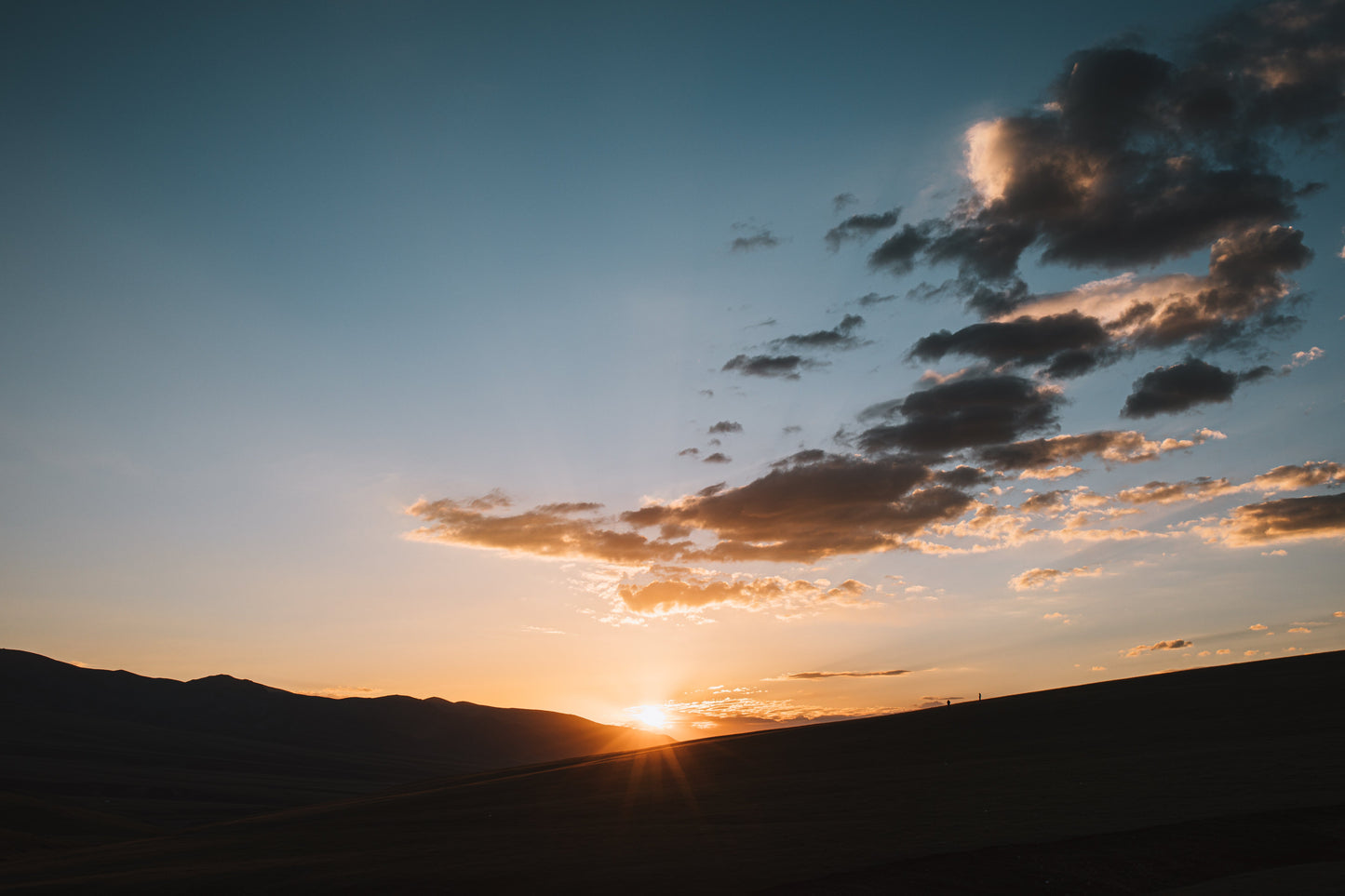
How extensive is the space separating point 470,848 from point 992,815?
76.5ft

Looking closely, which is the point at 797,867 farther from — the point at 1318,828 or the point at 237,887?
the point at 237,887

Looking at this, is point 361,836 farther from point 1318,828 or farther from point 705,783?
point 1318,828

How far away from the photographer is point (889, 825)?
33312mm

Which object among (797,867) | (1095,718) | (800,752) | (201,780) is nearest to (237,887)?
(797,867)

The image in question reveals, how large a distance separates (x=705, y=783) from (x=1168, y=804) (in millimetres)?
29691

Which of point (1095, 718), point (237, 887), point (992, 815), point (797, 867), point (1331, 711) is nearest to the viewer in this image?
point (797, 867)

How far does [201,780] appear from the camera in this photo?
534 feet

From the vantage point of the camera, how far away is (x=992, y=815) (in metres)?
33.5

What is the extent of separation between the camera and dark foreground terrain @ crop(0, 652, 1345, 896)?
27109 mm

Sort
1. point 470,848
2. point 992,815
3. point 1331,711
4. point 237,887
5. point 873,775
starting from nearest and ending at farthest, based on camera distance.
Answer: point 237,887, point 992,815, point 470,848, point 873,775, point 1331,711

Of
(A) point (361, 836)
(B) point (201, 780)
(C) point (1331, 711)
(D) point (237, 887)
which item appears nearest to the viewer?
(D) point (237, 887)

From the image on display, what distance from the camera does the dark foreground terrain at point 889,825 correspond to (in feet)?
88.9

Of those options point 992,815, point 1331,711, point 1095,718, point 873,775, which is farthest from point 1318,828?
point 1095,718

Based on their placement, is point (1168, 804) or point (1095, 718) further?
point (1095, 718)
